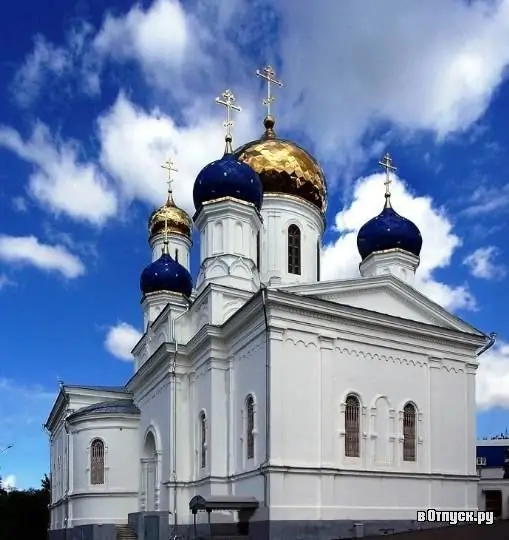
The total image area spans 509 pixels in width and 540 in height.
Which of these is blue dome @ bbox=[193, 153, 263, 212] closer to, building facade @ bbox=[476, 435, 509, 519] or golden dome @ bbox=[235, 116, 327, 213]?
golden dome @ bbox=[235, 116, 327, 213]

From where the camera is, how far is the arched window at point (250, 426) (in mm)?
15992

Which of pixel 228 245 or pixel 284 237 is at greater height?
pixel 284 237

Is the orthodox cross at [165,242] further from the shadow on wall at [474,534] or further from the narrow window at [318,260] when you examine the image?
the shadow on wall at [474,534]

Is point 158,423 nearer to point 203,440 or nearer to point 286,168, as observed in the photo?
point 203,440

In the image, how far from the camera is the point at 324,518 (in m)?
15.1

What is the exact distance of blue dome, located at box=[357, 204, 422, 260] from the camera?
2092 centimetres

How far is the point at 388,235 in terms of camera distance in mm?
20922

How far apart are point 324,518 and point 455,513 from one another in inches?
143

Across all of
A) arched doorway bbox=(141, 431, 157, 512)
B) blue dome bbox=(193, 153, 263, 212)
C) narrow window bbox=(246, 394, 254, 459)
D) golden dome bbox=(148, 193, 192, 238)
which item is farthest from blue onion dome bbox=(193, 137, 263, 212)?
golden dome bbox=(148, 193, 192, 238)

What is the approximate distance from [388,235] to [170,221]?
1041cm

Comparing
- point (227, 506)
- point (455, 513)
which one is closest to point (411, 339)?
point (455, 513)

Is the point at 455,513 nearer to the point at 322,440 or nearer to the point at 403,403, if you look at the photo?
the point at 403,403

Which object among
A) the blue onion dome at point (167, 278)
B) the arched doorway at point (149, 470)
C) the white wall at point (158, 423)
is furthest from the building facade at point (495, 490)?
the blue onion dome at point (167, 278)

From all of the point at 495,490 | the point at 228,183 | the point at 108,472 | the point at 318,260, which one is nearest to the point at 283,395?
the point at 228,183
